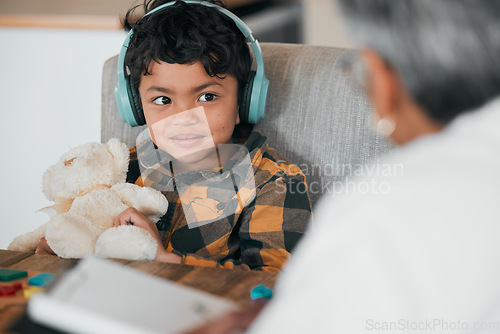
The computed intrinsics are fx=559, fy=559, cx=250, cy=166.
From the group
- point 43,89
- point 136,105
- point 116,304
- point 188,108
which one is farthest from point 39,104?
point 116,304

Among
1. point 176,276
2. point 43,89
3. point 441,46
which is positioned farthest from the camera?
point 43,89

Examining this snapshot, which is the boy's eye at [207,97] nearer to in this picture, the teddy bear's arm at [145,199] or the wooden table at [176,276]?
the teddy bear's arm at [145,199]

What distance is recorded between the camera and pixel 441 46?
1.50 ft

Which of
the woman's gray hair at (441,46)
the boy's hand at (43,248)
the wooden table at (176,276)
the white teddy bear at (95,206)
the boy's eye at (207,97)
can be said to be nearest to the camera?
the woman's gray hair at (441,46)

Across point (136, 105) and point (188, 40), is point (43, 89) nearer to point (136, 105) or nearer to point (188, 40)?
point (136, 105)

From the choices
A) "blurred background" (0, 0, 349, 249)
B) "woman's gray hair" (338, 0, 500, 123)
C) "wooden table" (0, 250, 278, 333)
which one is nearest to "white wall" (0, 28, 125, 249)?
"blurred background" (0, 0, 349, 249)

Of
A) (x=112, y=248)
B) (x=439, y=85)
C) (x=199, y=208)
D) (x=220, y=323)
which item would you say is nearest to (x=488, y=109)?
(x=439, y=85)

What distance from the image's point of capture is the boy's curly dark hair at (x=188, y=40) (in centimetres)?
109

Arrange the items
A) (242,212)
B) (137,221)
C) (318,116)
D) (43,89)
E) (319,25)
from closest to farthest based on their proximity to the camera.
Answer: (137,221) → (242,212) → (318,116) → (43,89) → (319,25)

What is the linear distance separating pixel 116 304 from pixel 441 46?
0.37 metres

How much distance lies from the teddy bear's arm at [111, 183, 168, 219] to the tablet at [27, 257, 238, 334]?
425 mm

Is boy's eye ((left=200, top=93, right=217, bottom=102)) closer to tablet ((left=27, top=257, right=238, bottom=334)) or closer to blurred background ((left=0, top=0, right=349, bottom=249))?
tablet ((left=27, top=257, right=238, bottom=334))

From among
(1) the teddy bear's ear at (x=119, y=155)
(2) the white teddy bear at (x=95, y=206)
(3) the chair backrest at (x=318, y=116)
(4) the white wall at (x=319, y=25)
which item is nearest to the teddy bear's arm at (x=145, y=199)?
(2) the white teddy bear at (x=95, y=206)

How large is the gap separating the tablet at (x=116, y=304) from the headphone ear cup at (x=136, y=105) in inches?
23.9
